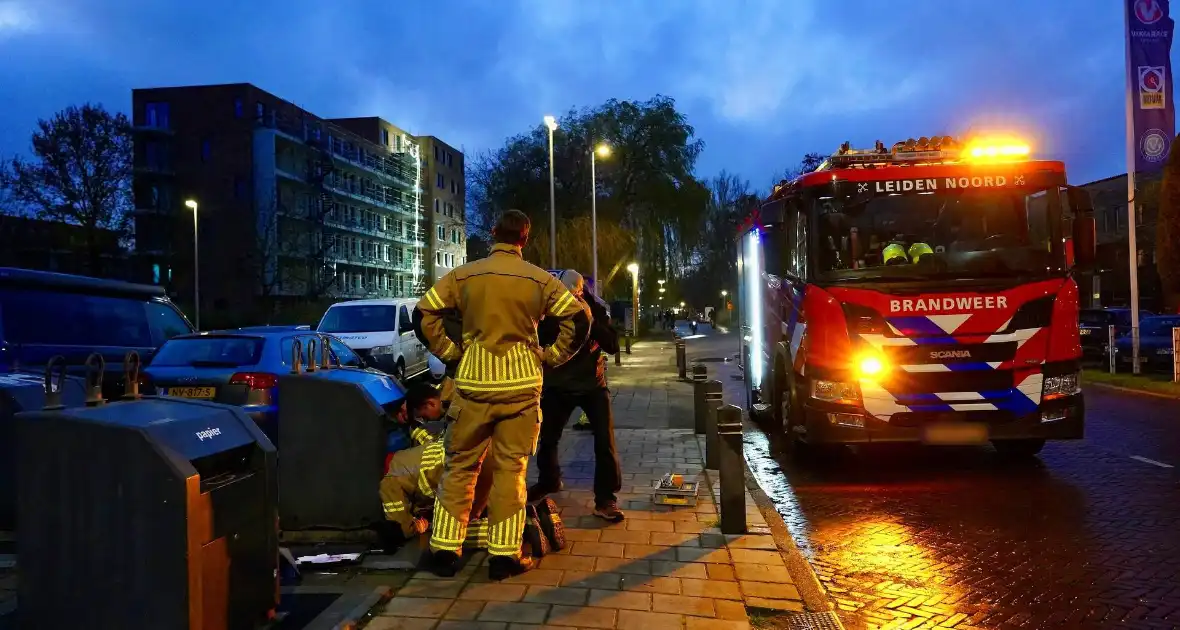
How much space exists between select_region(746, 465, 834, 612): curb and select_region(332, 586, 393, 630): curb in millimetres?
2181

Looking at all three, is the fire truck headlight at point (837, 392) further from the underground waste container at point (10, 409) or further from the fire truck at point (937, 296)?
the underground waste container at point (10, 409)

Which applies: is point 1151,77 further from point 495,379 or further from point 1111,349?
point 495,379

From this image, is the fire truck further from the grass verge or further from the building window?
the building window

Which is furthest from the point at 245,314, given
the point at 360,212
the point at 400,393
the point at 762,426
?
the point at 400,393

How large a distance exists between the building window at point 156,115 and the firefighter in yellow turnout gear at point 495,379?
60.6 metres

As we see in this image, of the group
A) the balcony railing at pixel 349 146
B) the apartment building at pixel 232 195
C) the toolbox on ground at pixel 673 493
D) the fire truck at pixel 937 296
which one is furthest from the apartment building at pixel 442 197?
the toolbox on ground at pixel 673 493

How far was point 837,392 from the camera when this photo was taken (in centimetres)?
714

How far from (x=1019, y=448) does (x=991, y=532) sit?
317 cm

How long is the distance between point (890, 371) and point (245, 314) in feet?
155

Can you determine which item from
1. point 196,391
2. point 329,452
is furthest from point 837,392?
point 196,391

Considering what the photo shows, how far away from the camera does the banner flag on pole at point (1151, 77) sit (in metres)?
16.8

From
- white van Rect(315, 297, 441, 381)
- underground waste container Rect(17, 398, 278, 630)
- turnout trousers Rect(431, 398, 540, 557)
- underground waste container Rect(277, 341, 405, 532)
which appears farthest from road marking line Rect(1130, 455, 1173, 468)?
white van Rect(315, 297, 441, 381)

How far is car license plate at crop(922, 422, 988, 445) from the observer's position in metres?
7.00

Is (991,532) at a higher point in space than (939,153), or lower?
lower
